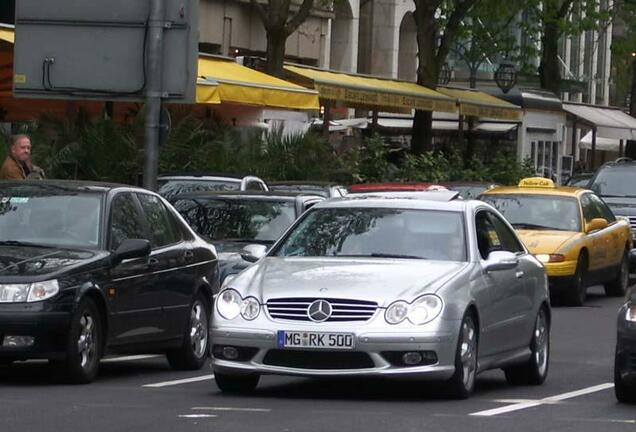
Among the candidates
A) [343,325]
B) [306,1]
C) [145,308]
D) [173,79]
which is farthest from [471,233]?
[306,1]

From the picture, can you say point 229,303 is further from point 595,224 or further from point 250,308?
point 595,224

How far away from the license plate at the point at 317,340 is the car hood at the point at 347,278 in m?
0.28

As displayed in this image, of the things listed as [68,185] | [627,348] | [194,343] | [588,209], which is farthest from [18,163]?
[588,209]

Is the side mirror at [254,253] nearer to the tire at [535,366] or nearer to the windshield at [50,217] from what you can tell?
the windshield at [50,217]

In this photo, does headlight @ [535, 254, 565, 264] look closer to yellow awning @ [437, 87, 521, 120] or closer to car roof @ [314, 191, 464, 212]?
car roof @ [314, 191, 464, 212]

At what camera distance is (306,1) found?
1231 inches

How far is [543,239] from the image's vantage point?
24188 mm

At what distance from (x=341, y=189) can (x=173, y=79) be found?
321cm

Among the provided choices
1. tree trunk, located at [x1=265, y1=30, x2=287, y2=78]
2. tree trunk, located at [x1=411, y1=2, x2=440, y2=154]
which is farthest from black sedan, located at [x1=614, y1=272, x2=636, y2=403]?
tree trunk, located at [x1=411, y1=2, x2=440, y2=154]

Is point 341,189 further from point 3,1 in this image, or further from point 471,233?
point 3,1

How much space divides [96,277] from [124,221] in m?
1.09

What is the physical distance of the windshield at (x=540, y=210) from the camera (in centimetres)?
2477

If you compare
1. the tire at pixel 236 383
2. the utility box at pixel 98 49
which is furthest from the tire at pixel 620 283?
the tire at pixel 236 383

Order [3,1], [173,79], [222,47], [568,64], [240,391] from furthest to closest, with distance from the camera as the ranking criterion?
1. [568,64]
2. [222,47]
3. [3,1]
4. [173,79]
5. [240,391]
